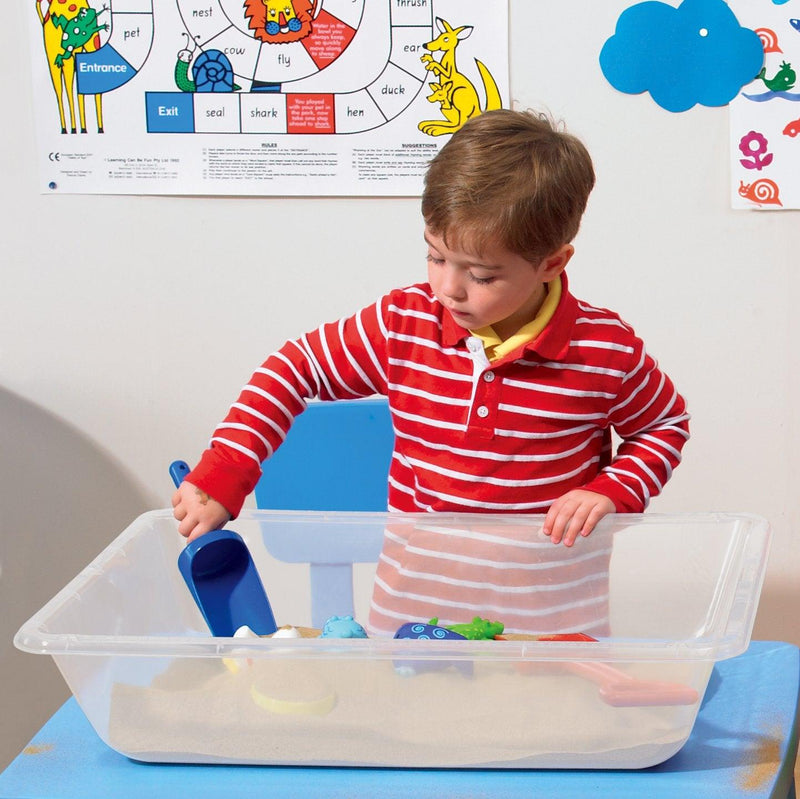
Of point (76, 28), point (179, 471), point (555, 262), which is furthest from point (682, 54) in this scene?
point (179, 471)

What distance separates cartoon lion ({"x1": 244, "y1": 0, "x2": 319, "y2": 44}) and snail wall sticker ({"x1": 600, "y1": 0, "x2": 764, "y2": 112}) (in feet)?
1.15

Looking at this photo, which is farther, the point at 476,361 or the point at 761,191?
the point at 761,191

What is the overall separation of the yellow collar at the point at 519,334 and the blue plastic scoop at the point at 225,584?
24 centimetres

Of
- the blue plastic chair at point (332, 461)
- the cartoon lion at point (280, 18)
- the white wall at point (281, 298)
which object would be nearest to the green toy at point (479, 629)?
the blue plastic chair at point (332, 461)

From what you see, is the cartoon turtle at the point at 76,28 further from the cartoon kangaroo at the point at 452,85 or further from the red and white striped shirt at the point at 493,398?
the red and white striped shirt at the point at 493,398

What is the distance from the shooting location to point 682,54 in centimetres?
134

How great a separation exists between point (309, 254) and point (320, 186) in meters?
0.08

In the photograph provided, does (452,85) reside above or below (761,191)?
above

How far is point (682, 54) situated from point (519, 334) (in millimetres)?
633

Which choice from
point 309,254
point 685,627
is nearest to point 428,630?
point 685,627

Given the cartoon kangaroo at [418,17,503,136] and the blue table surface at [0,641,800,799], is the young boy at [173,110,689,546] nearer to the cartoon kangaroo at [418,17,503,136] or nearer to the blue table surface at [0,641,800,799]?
the blue table surface at [0,641,800,799]

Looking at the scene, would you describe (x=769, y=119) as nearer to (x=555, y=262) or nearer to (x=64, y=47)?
(x=555, y=262)

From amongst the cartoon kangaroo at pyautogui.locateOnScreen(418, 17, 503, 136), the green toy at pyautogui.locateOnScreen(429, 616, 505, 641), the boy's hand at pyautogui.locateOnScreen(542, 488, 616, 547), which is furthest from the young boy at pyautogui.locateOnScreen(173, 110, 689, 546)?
the cartoon kangaroo at pyautogui.locateOnScreen(418, 17, 503, 136)

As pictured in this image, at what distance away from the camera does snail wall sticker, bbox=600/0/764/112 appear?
1.33m
